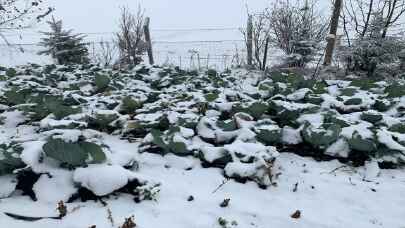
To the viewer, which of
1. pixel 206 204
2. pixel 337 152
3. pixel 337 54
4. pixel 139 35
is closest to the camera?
pixel 206 204

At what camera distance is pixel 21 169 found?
238cm

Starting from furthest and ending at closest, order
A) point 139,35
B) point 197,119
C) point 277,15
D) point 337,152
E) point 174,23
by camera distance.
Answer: point 174,23
point 139,35
point 277,15
point 197,119
point 337,152

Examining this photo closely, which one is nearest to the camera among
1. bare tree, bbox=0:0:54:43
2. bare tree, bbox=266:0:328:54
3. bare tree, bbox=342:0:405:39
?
bare tree, bbox=0:0:54:43

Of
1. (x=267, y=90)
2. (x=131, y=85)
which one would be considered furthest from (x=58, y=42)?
(x=267, y=90)

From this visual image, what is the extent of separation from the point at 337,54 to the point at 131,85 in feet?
14.7

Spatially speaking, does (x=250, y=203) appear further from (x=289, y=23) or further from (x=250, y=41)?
(x=289, y=23)

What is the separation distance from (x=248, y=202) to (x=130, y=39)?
346 inches

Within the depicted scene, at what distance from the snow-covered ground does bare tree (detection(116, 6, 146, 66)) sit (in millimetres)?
7597

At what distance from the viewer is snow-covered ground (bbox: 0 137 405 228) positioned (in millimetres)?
2205

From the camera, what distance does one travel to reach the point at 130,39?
10523mm

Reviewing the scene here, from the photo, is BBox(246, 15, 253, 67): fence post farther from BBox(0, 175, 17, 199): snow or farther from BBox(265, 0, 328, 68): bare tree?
BBox(0, 175, 17, 199): snow

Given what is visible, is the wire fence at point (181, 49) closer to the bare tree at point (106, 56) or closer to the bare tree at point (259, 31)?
the bare tree at point (106, 56)

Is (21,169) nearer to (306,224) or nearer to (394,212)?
(306,224)

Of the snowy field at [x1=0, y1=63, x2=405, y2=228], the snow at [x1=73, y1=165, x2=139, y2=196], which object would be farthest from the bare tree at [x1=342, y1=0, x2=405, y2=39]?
the snow at [x1=73, y1=165, x2=139, y2=196]
